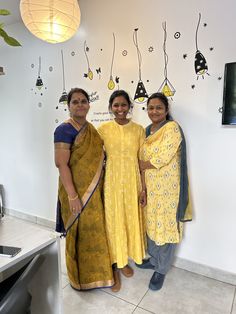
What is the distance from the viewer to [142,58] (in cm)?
190

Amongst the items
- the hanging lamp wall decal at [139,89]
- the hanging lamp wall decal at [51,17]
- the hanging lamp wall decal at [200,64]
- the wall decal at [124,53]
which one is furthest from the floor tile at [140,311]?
the wall decal at [124,53]

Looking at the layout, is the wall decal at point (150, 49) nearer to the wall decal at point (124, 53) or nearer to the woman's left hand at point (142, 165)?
the wall decal at point (124, 53)

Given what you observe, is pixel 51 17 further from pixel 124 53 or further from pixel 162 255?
pixel 162 255

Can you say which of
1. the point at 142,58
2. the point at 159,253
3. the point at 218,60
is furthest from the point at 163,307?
the point at 142,58

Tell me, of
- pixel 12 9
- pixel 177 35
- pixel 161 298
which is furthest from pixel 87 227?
pixel 12 9

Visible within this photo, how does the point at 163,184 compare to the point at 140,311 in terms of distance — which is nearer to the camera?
the point at 140,311

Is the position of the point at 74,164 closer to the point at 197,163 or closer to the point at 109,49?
the point at 197,163

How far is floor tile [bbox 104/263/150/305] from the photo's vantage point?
1.65m

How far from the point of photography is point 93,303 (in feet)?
5.23

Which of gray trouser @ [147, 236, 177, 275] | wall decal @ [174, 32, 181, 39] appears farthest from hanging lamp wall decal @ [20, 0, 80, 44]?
gray trouser @ [147, 236, 177, 275]

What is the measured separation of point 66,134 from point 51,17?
A: 26.2 inches

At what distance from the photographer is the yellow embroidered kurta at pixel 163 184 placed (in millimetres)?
1575

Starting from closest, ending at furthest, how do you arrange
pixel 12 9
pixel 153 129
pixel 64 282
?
pixel 153 129, pixel 64 282, pixel 12 9

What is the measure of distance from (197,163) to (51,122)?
1.65 m
